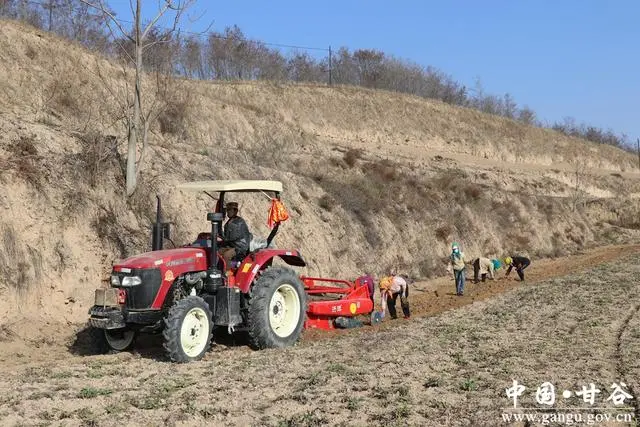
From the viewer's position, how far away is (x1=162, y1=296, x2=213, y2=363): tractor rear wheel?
25.4ft

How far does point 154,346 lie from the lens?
938cm

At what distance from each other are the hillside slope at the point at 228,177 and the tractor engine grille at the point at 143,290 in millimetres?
2718

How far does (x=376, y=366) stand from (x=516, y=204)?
23544mm

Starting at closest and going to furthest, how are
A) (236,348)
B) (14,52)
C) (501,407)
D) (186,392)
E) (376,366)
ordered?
(501,407)
(186,392)
(376,366)
(236,348)
(14,52)

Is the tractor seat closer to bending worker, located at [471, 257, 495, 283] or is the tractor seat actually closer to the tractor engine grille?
the tractor engine grille

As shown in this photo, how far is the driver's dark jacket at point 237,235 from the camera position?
9086 mm

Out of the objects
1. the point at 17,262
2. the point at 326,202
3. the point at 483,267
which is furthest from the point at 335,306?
the point at 483,267

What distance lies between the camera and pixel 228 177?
16406 mm

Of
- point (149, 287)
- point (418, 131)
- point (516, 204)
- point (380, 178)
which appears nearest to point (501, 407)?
point (149, 287)

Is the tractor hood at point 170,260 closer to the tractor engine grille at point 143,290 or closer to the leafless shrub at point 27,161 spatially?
the tractor engine grille at point 143,290

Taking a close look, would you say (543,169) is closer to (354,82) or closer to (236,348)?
(354,82)

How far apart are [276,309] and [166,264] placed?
194 cm

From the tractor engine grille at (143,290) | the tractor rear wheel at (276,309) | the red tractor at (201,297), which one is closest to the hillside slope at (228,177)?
the red tractor at (201,297)

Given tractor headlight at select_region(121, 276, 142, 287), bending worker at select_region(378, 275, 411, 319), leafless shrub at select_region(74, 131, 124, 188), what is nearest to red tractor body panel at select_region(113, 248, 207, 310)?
tractor headlight at select_region(121, 276, 142, 287)
